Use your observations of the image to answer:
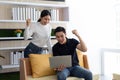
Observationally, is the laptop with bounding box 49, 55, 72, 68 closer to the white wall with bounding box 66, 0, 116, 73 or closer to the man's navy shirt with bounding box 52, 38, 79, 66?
the man's navy shirt with bounding box 52, 38, 79, 66

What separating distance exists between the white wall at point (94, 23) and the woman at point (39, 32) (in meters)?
1.42

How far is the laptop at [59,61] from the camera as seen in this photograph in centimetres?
315

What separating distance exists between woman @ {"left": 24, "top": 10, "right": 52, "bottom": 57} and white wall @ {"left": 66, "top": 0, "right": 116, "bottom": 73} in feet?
4.66

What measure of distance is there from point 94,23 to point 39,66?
2399mm

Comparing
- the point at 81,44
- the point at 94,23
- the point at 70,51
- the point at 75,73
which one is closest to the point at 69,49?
the point at 70,51

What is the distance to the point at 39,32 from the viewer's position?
3572 mm

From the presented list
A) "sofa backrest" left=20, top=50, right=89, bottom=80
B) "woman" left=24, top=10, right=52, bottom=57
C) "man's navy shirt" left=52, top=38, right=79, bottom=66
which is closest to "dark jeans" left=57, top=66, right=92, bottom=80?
"man's navy shirt" left=52, top=38, right=79, bottom=66

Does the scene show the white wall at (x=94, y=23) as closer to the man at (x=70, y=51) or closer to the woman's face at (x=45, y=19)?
the woman's face at (x=45, y=19)

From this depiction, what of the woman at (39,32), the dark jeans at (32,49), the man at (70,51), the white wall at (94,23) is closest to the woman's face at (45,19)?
the woman at (39,32)

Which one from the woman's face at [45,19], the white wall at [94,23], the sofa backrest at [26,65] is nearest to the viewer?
the sofa backrest at [26,65]

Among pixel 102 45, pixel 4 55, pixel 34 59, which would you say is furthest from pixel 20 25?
pixel 102 45

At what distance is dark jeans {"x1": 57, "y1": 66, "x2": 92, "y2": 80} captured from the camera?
315 centimetres

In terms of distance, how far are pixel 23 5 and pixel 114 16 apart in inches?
95.1

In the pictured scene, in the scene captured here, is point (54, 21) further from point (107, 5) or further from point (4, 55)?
point (107, 5)
